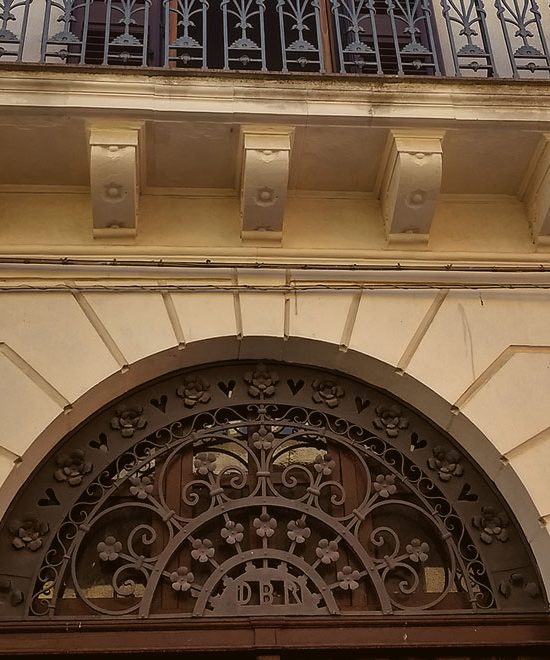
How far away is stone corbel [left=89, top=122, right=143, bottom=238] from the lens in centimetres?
470

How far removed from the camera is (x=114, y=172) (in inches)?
186

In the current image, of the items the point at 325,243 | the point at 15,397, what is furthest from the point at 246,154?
the point at 15,397

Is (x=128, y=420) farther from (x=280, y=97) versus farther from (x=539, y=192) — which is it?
(x=539, y=192)

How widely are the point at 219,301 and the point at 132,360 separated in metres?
0.58

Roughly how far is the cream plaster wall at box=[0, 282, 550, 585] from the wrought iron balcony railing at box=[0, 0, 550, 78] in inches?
54.5

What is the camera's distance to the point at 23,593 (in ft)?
13.7

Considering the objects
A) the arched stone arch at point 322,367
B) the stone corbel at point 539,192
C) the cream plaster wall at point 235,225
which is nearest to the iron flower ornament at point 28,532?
the arched stone arch at point 322,367

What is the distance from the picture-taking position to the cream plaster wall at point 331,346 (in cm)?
444

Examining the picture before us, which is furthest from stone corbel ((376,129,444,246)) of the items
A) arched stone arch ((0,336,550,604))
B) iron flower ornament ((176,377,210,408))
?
iron flower ornament ((176,377,210,408))

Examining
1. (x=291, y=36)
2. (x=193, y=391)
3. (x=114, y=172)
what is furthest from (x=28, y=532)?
(x=291, y=36)

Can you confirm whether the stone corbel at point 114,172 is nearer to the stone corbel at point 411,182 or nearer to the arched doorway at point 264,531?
the arched doorway at point 264,531

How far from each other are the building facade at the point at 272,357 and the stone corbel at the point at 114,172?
1 cm

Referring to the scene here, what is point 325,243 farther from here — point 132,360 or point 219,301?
point 132,360

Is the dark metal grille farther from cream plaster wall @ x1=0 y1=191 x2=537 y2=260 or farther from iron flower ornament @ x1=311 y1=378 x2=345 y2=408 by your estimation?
cream plaster wall @ x1=0 y1=191 x2=537 y2=260
